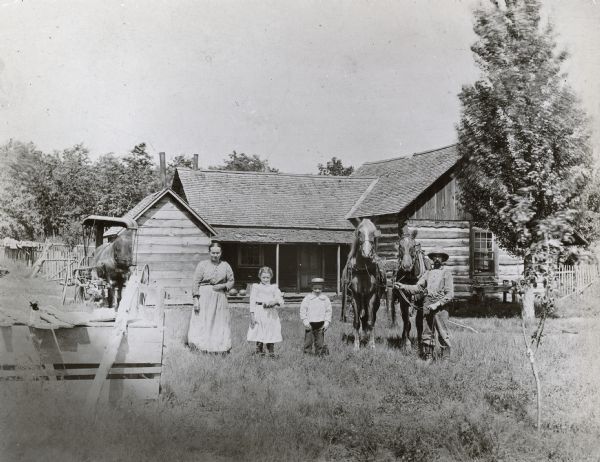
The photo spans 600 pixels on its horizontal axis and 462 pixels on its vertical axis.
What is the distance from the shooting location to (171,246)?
759 inches

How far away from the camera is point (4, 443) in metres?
5.30

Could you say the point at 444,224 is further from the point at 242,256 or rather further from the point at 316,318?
the point at 316,318

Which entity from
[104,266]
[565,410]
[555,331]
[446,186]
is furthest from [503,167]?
[104,266]

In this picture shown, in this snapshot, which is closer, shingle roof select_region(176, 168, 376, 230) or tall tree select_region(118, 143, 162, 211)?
shingle roof select_region(176, 168, 376, 230)

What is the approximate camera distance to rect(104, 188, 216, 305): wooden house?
18.9 meters

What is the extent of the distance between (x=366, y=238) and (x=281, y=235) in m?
12.4

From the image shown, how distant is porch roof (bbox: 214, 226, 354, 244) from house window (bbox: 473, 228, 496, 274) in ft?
15.7

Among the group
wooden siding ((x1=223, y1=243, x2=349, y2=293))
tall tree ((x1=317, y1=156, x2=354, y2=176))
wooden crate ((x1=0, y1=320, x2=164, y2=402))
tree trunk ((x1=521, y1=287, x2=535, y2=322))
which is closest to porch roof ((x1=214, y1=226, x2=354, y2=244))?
wooden siding ((x1=223, y1=243, x2=349, y2=293))

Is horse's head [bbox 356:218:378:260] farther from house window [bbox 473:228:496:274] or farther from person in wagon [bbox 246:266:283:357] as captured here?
house window [bbox 473:228:496:274]

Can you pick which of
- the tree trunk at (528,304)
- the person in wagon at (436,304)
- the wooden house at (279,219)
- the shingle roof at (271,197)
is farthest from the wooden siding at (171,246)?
the person in wagon at (436,304)

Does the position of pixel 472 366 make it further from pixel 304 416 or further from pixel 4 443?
pixel 4 443

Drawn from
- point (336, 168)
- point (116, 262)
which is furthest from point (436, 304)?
point (336, 168)

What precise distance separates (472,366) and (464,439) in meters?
3.04

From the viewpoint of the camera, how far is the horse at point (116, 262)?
1098 centimetres
